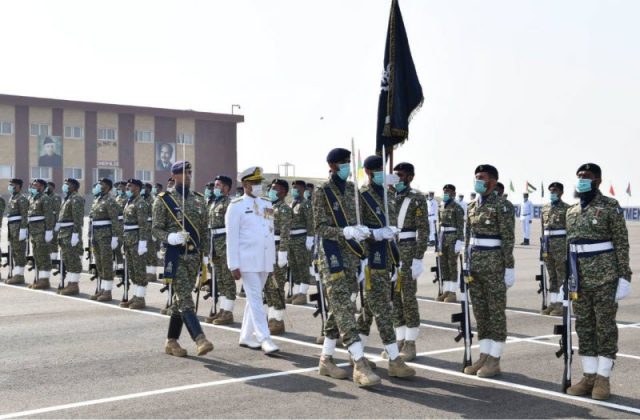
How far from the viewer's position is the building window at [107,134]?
229 feet

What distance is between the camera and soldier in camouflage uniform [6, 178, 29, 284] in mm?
18031

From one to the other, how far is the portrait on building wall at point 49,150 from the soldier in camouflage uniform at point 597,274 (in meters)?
64.2

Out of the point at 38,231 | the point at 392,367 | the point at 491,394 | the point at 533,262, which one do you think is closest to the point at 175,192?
the point at 392,367

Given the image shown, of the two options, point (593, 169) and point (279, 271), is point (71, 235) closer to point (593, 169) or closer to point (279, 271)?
point (279, 271)

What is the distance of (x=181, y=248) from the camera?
9844 mm

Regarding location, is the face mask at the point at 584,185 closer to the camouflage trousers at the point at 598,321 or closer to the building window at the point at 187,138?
the camouflage trousers at the point at 598,321

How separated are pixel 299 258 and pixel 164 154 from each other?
195 feet

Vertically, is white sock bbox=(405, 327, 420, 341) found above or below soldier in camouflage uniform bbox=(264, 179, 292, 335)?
below

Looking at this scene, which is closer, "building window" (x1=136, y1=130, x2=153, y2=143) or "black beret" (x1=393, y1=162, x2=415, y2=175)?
"black beret" (x1=393, y1=162, x2=415, y2=175)

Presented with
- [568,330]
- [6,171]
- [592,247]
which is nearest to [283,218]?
[568,330]

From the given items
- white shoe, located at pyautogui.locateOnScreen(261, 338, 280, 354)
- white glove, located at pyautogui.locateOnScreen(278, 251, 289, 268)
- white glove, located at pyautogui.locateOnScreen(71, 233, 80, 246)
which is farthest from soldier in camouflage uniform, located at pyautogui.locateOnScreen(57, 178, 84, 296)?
white shoe, located at pyautogui.locateOnScreen(261, 338, 280, 354)

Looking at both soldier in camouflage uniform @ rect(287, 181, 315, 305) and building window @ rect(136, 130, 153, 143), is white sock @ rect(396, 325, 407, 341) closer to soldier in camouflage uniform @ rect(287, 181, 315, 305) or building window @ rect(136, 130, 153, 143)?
soldier in camouflage uniform @ rect(287, 181, 315, 305)

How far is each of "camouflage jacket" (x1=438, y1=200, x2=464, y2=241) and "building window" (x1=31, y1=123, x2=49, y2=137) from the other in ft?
187

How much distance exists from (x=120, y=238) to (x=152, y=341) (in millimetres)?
5108
